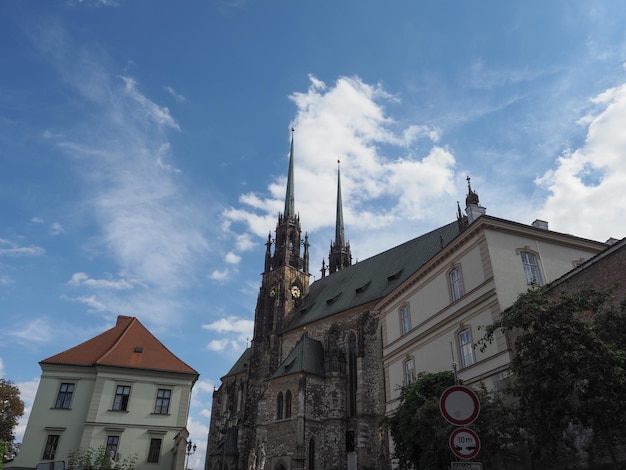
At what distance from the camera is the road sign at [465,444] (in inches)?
252

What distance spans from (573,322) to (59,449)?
2415cm

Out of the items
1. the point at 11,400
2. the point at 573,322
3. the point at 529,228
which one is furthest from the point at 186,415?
the point at 573,322

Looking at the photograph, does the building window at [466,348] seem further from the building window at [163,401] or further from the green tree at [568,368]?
the building window at [163,401]

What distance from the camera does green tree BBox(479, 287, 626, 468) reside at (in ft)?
28.7

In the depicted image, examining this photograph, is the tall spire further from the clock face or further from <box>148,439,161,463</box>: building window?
<box>148,439,161,463</box>: building window

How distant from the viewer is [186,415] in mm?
26016

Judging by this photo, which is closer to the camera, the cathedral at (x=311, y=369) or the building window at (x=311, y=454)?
the building window at (x=311, y=454)

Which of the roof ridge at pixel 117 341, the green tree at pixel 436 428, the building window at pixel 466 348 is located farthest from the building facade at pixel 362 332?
the roof ridge at pixel 117 341

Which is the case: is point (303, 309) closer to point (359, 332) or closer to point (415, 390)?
point (359, 332)

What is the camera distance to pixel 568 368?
9148 mm

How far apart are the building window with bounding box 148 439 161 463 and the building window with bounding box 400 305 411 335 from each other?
45.4 ft

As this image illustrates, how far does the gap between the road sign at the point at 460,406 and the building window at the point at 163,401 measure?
881 inches

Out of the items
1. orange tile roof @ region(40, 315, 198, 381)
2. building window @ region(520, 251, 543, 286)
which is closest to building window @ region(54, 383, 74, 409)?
orange tile roof @ region(40, 315, 198, 381)

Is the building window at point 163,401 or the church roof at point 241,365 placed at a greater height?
the church roof at point 241,365
